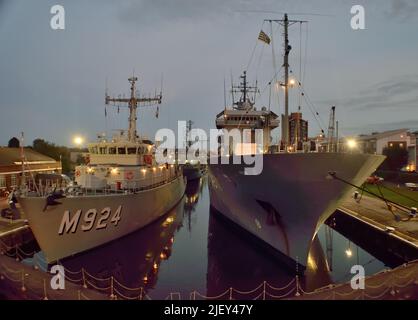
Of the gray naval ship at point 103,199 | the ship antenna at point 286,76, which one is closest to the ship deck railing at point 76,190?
the gray naval ship at point 103,199

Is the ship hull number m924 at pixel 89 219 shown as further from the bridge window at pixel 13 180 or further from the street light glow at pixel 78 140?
the bridge window at pixel 13 180

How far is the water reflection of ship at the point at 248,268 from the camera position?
12.0m

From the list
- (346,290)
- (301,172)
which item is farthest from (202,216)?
(346,290)

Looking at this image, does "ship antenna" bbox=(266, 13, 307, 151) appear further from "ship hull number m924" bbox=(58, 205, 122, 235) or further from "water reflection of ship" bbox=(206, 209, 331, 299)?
"ship hull number m924" bbox=(58, 205, 122, 235)

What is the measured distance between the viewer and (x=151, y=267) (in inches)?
555

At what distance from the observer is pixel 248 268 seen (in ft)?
44.5

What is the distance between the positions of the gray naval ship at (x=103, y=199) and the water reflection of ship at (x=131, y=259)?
42 cm

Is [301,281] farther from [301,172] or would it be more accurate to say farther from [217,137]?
[217,137]

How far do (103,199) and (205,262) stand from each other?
570 cm

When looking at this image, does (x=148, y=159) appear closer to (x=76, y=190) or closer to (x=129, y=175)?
(x=129, y=175)

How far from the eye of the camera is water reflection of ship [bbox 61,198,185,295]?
41.3ft

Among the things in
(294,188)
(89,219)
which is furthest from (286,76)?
(89,219)

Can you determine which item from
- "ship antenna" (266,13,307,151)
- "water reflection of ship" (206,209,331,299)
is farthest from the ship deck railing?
"ship antenna" (266,13,307,151)
